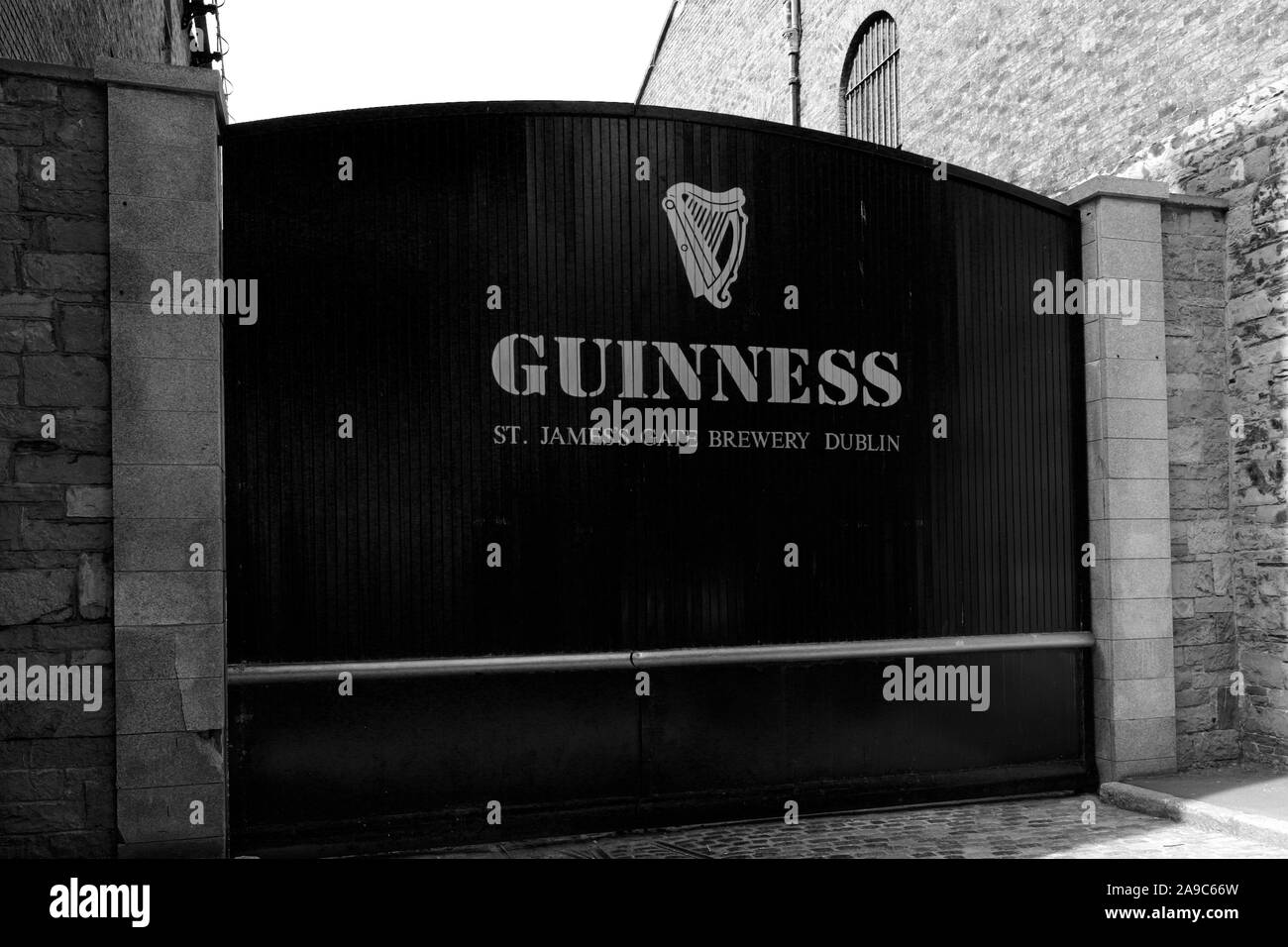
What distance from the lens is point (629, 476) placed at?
7.35 meters

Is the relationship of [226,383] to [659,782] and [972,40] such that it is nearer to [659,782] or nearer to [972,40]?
[659,782]

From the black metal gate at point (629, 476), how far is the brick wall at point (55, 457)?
735mm

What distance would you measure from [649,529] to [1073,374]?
3.70 m

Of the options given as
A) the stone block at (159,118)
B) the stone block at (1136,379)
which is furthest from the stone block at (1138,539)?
the stone block at (159,118)

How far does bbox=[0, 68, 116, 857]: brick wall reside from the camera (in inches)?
236

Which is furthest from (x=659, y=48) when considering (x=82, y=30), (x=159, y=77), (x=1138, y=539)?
(x=159, y=77)

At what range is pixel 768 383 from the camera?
25.2 feet

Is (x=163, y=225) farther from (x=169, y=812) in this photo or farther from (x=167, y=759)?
(x=169, y=812)

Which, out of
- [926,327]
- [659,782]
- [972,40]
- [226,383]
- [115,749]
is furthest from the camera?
[972,40]

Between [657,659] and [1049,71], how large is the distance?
8.64 metres

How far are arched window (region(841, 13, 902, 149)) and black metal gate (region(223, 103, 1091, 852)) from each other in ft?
26.9

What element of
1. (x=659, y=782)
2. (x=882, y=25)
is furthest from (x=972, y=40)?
(x=659, y=782)

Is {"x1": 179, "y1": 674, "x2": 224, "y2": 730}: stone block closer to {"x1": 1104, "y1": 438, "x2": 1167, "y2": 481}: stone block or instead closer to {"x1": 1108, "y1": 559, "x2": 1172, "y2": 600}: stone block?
{"x1": 1108, "y1": 559, "x2": 1172, "y2": 600}: stone block

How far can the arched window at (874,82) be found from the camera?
1595 cm
